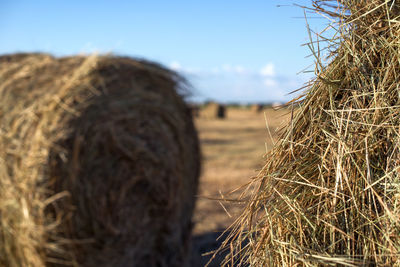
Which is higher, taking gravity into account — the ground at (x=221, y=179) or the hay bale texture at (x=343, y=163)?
the hay bale texture at (x=343, y=163)

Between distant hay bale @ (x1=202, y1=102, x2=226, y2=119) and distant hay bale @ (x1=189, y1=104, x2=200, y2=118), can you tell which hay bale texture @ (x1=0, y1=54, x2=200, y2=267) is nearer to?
distant hay bale @ (x1=189, y1=104, x2=200, y2=118)

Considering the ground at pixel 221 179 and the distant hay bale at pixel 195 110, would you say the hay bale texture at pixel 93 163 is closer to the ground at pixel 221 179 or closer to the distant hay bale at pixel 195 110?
the distant hay bale at pixel 195 110

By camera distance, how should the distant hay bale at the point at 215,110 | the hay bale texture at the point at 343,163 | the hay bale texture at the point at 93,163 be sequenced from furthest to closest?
1. the distant hay bale at the point at 215,110
2. the hay bale texture at the point at 93,163
3. the hay bale texture at the point at 343,163

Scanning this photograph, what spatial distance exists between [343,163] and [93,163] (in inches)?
112

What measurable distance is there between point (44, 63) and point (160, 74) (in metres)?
1.24

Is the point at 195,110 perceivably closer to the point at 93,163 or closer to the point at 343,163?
the point at 93,163

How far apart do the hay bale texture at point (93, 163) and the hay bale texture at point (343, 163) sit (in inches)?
93.4

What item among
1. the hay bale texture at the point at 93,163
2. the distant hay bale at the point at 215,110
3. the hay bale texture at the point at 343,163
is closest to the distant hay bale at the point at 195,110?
the hay bale texture at the point at 93,163

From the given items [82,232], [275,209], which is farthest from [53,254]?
[275,209]

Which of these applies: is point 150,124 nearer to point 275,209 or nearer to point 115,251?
point 115,251

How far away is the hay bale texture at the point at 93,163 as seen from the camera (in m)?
3.28

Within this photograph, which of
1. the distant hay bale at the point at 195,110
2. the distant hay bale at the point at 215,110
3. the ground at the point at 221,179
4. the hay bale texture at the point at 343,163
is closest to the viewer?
the hay bale texture at the point at 343,163

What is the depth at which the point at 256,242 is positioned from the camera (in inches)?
59.7

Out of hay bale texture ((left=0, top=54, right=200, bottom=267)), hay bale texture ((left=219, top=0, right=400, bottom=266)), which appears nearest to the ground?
hay bale texture ((left=219, top=0, right=400, bottom=266))
